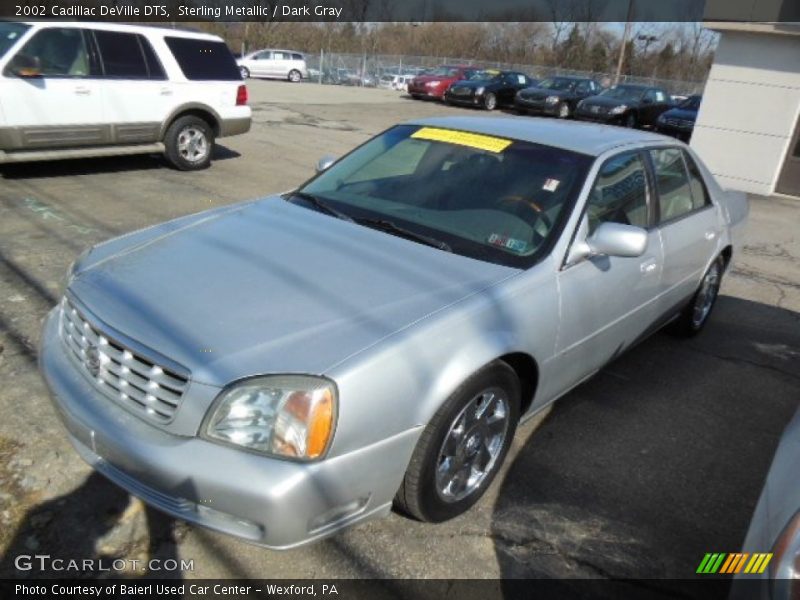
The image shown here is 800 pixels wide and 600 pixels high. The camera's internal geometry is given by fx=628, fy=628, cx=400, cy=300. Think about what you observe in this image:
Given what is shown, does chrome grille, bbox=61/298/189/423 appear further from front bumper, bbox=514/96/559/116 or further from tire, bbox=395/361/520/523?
front bumper, bbox=514/96/559/116

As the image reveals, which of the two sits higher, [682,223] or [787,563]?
[682,223]

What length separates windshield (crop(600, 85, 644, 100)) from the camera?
20.5 metres

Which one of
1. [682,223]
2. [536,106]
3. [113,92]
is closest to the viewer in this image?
[682,223]

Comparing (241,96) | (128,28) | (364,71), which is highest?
(128,28)

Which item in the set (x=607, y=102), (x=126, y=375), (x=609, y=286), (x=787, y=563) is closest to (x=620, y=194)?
(x=609, y=286)

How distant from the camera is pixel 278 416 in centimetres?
203

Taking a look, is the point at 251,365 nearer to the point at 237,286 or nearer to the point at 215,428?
the point at 215,428

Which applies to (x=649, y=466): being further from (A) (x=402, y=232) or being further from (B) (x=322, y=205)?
(B) (x=322, y=205)

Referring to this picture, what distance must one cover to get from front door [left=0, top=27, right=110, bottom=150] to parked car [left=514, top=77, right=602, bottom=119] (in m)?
17.0

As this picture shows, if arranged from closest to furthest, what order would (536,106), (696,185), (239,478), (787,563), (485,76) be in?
(787,563) → (239,478) → (696,185) → (536,106) → (485,76)

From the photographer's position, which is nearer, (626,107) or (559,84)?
(626,107)

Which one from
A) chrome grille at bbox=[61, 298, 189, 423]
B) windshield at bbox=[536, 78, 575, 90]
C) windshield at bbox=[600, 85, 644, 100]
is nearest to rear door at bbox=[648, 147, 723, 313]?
chrome grille at bbox=[61, 298, 189, 423]

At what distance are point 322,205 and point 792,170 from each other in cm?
1158

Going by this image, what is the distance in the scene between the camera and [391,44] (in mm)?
58406
